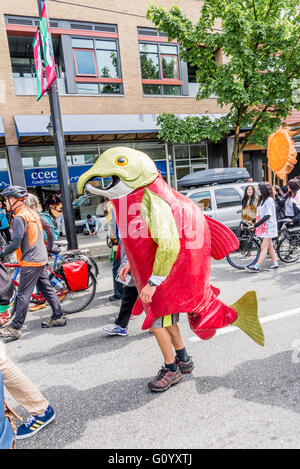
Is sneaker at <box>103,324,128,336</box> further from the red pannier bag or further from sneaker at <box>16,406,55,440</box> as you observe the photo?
sneaker at <box>16,406,55,440</box>

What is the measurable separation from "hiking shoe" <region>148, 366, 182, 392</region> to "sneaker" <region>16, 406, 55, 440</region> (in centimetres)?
87

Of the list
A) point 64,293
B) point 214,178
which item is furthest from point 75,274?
point 214,178

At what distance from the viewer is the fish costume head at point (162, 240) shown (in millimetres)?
2338

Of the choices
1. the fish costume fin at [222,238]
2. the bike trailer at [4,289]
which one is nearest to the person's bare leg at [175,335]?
the fish costume fin at [222,238]

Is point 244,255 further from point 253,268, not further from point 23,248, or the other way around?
point 23,248

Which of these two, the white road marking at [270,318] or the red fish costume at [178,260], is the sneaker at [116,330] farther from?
the red fish costume at [178,260]

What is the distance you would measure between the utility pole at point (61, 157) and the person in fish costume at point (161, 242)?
537cm

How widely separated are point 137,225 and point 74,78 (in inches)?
475

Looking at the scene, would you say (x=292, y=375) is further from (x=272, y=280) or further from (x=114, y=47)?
(x=114, y=47)

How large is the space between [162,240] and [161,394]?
1397 mm

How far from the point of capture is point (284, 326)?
12.4 ft

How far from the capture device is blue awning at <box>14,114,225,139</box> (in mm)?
11125

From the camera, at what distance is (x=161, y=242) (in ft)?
7.42
